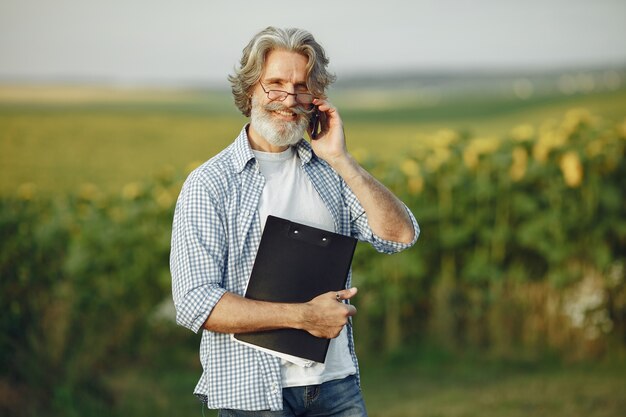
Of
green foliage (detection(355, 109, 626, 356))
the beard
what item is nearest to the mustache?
the beard

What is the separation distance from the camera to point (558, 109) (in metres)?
7.96

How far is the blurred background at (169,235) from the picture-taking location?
4.79 metres

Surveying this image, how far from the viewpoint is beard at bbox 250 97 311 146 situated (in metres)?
2.45

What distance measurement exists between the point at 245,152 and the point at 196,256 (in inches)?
13.2

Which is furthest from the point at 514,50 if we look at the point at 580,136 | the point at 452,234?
the point at 452,234

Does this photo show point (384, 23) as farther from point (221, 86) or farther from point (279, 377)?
point (279, 377)

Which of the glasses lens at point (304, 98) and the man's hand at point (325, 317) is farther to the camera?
the glasses lens at point (304, 98)

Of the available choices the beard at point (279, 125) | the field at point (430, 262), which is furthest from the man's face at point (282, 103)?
the field at point (430, 262)

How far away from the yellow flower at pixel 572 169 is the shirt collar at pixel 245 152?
3.40 metres

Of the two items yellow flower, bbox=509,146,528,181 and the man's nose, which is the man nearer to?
the man's nose

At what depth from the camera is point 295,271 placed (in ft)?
7.58

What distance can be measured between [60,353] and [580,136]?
3.31 meters

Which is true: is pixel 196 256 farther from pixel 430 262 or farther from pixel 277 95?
pixel 430 262

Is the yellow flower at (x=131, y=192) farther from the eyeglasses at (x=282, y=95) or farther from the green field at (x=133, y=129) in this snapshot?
the eyeglasses at (x=282, y=95)
